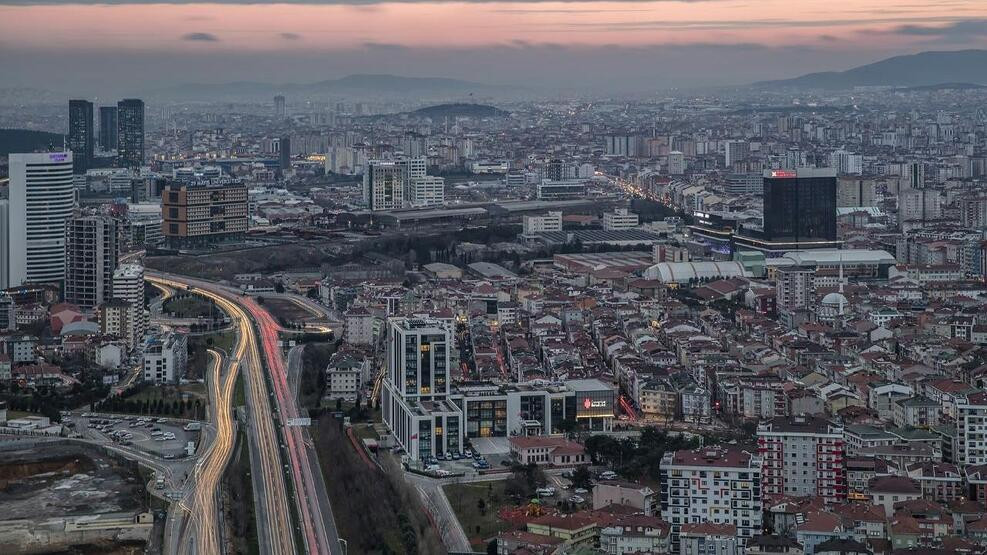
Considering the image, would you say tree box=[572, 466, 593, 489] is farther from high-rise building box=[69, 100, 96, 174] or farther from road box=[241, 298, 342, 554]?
high-rise building box=[69, 100, 96, 174]

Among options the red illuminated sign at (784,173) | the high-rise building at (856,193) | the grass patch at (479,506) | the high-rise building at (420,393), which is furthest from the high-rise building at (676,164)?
the grass patch at (479,506)

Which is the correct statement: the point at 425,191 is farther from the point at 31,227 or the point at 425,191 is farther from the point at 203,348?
→ the point at 203,348

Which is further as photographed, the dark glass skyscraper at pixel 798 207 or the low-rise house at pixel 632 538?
the dark glass skyscraper at pixel 798 207

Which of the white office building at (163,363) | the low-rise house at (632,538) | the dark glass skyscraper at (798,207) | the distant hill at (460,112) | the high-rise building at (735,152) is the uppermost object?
the distant hill at (460,112)

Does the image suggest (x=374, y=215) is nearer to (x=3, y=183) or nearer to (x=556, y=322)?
(x=3, y=183)

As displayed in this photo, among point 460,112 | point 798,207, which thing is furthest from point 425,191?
point 460,112

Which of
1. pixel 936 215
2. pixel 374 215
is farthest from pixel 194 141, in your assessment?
pixel 936 215

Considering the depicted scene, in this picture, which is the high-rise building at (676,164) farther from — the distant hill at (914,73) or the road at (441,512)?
the distant hill at (914,73)
